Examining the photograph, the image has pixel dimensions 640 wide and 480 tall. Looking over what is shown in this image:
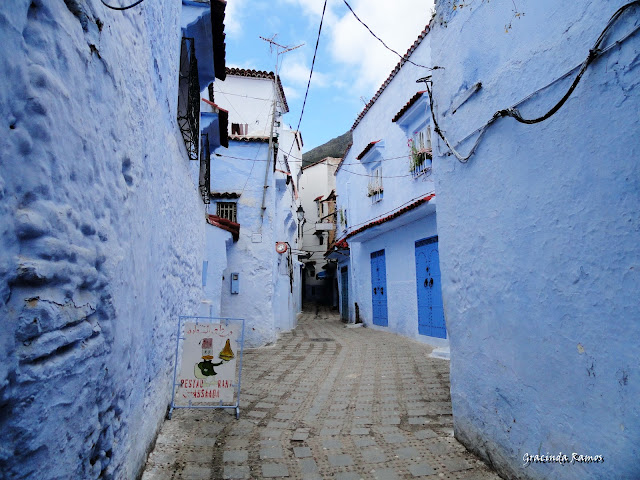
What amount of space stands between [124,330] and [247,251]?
8163 mm

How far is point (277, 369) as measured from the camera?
7.33m

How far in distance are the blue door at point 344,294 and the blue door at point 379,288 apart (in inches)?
186

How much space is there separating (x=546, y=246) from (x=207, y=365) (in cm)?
371

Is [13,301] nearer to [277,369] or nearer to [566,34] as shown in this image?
[566,34]

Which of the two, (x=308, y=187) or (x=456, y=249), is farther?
(x=308, y=187)

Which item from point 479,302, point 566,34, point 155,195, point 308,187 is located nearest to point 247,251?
point 155,195

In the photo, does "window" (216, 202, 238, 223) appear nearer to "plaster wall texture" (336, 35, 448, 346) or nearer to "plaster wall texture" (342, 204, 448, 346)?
"plaster wall texture" (336, 35, 448, 346)

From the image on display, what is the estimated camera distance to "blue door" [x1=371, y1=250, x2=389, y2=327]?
12.9m

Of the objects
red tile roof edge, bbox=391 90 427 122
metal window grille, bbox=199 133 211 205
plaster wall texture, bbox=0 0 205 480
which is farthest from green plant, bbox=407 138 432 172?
plaster wall texture, bbox=0 0 205 480

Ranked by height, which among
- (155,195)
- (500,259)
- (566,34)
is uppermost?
(566,34)

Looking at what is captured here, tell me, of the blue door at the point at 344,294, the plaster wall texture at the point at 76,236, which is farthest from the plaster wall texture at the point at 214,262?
the blue door at the point at 344,294

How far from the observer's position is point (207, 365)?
14.8 feet

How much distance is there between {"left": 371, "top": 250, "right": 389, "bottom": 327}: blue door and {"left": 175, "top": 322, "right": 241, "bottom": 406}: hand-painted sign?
879cm

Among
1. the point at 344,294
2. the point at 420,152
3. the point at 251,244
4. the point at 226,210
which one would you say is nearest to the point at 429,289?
the point at 420,152
